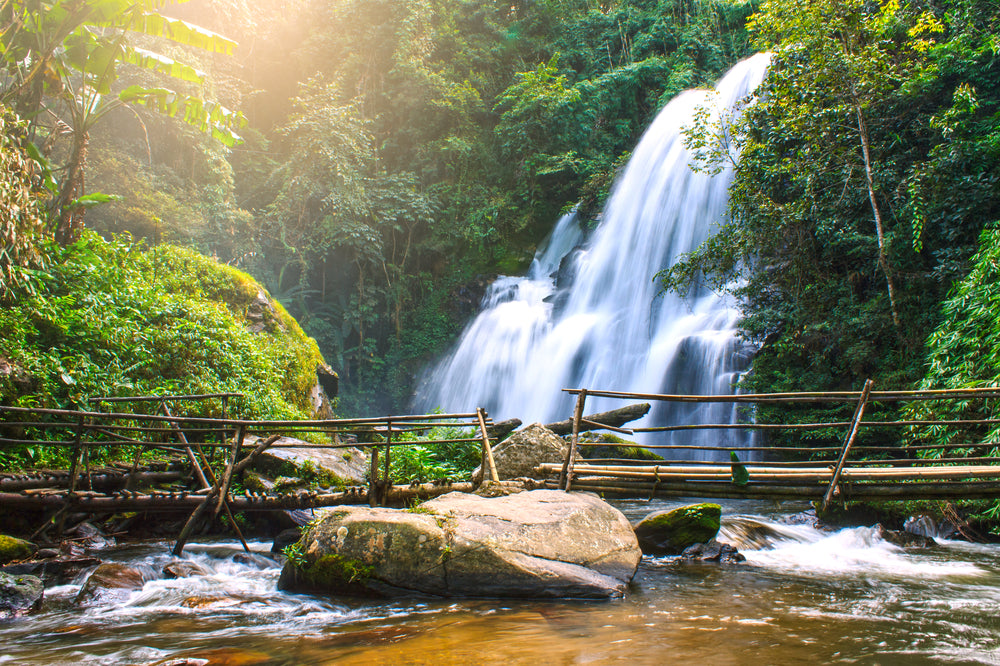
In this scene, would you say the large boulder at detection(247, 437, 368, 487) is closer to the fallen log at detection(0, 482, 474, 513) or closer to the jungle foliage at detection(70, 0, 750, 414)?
the fallen log at detection(0, 482, 474, 513)

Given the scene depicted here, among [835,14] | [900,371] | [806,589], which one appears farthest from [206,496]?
[835,14]

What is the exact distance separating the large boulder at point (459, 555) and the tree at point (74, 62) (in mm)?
7800

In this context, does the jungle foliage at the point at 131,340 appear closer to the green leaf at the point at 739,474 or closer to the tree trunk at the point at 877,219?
the green leaf at the point at 739,474

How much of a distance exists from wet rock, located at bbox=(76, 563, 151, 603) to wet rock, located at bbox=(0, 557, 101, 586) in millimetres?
237

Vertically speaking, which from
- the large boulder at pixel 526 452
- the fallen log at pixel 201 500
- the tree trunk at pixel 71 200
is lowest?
the fallen log at pixel 201 500

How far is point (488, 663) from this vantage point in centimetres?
287

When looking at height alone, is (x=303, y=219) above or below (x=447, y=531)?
above

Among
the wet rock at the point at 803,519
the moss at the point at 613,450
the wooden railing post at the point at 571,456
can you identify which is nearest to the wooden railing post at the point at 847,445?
the wooden railing post at the point at 571,456

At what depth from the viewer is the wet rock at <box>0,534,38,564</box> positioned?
14.2 ft

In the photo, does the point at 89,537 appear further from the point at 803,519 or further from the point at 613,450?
the point at 803,519

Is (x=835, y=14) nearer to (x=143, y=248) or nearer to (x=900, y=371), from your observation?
(x=900, y=371)

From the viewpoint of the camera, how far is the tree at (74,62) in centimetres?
844

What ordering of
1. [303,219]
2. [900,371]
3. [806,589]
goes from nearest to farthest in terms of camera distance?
[806,589] → [900,371] → [303,219]

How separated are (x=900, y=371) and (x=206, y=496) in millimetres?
9701
